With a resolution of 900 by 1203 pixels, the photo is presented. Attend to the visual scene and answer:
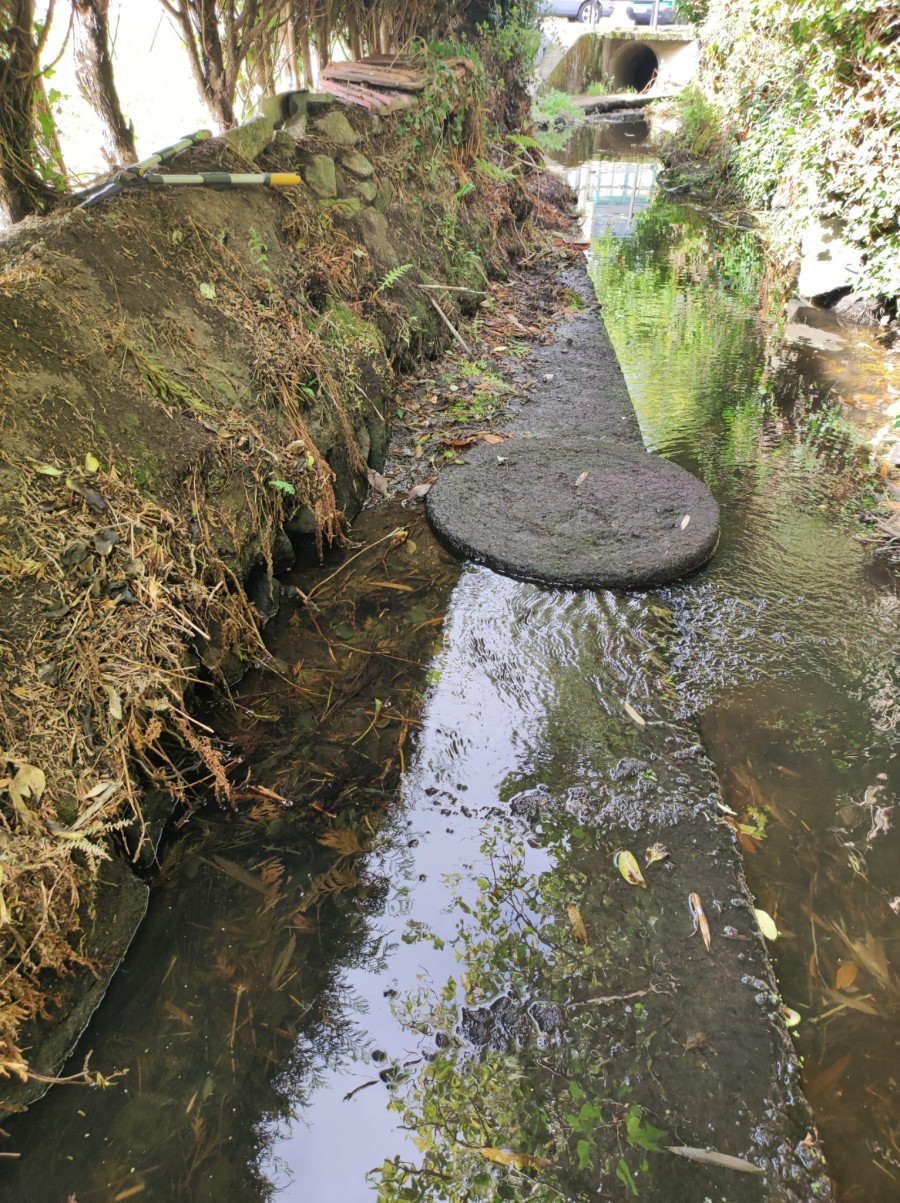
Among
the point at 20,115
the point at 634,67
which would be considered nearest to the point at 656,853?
the point at 20,115

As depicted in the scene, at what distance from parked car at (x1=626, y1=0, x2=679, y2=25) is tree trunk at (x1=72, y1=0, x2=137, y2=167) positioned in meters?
25.1

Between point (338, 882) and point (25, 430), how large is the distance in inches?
66.3

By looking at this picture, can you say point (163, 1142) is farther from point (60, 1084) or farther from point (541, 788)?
point (541, 788)

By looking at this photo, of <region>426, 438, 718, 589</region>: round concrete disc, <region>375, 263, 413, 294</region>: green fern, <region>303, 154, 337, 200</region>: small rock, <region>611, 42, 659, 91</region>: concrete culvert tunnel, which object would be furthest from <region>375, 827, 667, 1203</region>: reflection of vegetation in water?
<region>611, 42, 659, 91</region>: concrete culvert tunnel

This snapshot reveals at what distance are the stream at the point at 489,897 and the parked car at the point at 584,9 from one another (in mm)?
25243

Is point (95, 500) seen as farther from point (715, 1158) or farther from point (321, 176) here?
point (321, 176)

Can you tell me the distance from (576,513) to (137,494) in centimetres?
196

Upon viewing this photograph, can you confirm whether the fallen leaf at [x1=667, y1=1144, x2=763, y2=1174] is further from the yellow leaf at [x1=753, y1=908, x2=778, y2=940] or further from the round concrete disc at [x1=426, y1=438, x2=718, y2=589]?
the round concrete disc at [x1=426, y1=438, x2=718, y2=589]

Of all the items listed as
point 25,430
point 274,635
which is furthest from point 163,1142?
point 25,430

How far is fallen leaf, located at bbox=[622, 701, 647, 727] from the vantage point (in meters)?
2.48

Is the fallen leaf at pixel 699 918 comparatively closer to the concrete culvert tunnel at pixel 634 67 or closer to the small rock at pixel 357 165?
the small rock at pixel 357 165

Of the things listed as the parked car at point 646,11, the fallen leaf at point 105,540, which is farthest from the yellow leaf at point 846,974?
the parked car at point 646,11

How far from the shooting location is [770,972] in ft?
5.94

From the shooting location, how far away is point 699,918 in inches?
75.2
